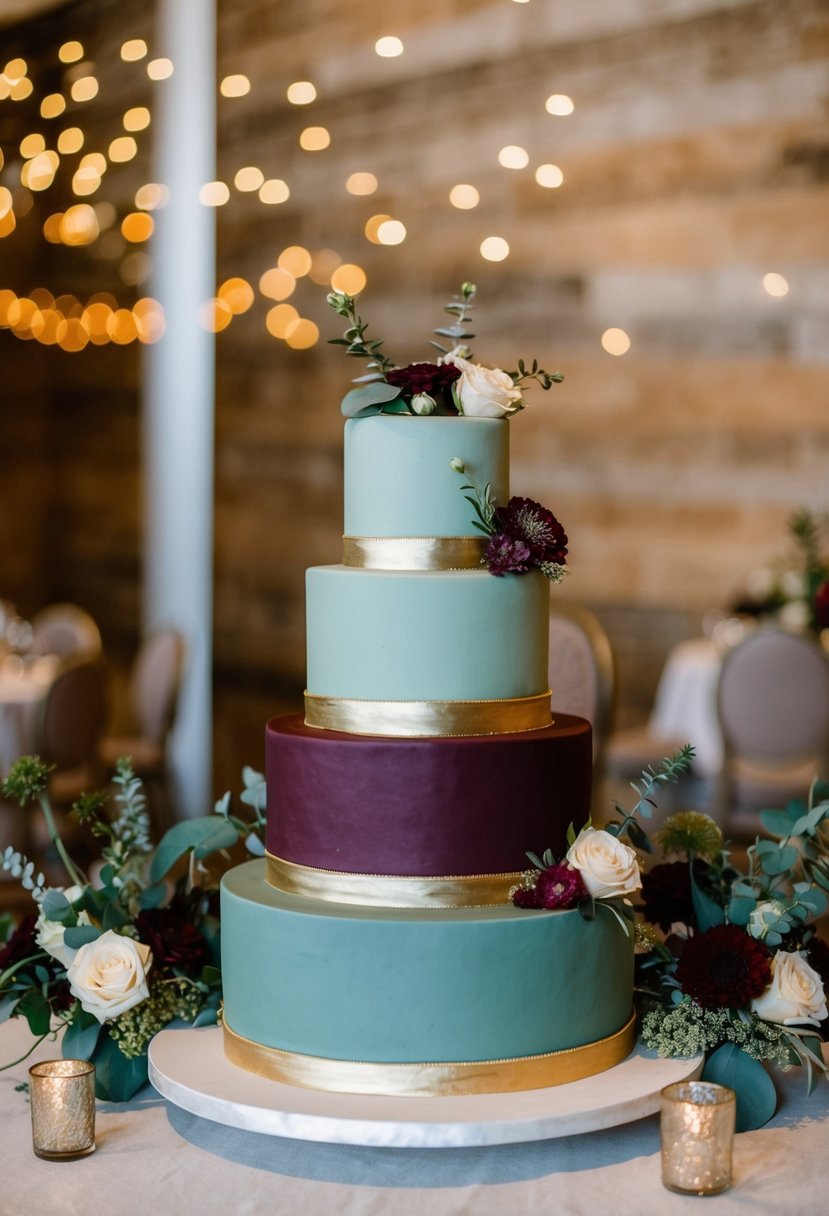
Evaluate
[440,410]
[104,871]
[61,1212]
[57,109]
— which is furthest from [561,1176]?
[57,109]

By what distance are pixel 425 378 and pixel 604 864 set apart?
698 mm

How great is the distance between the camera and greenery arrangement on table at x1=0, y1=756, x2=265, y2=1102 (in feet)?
6.13

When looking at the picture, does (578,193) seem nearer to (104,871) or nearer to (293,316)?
(293,316)

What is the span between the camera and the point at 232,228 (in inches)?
318

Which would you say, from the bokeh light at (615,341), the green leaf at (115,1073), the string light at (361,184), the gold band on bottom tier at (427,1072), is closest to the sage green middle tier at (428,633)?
the gold band on bottom tier at (427,1072)

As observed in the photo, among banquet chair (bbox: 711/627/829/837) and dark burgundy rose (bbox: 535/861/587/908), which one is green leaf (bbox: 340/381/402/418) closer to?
dark burgundy rose (bbox: 535/861/587/908)

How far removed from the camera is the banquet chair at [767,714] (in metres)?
4.71

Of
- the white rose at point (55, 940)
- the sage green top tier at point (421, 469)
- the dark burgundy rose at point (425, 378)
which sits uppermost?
the dark burgundy rose at point (425, 378)

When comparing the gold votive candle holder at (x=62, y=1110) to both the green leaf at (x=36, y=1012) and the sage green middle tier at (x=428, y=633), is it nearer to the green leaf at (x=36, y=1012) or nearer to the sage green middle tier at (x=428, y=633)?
the green leaf at (x=36, y=1012)

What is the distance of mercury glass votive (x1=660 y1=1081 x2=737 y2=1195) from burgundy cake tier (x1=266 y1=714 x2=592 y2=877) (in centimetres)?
38

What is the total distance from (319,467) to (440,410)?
6.05 metres

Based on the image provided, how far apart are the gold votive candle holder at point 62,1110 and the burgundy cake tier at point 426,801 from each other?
395 mm

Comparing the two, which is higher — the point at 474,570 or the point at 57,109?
the point at 57,109

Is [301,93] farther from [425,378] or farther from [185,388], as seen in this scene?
[425,378]
